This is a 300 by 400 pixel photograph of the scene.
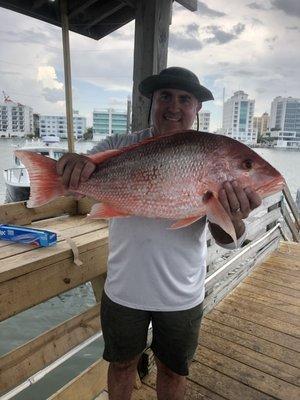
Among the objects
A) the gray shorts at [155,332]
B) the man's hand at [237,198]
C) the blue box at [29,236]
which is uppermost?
the man's hand at [237,198]

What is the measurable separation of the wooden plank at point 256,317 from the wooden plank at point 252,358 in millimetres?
502

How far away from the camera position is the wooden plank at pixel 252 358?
8.98 ft

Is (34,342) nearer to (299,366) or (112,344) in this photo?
(112,344)

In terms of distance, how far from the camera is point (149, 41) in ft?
8.74

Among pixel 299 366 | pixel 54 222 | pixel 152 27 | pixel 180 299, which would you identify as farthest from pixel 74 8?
pixel 299 366

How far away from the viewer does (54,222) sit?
3150mm

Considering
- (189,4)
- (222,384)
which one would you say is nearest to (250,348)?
(222,384)

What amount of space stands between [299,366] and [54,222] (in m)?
2.46

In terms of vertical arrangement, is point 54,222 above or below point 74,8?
below

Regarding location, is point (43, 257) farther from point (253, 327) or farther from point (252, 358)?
point (253, 327)

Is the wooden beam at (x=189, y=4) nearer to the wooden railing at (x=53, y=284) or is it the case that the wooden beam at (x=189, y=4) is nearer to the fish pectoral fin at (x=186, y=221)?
the wooden railing at (x=53, y=284)

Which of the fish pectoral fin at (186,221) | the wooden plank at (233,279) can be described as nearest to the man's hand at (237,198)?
the fish pectoral fin at (186,221)

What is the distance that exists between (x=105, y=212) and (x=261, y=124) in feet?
249

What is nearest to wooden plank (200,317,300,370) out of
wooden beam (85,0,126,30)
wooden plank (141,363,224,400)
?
wooden plank (141,363,224,400)
